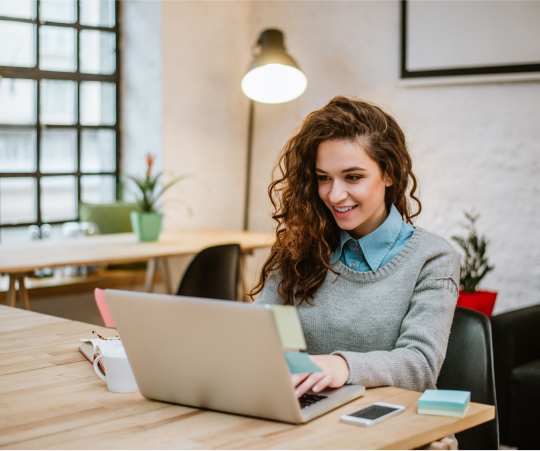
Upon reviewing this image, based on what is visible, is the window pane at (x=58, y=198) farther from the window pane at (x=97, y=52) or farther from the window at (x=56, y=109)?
the window pane at (x=97, y=52)

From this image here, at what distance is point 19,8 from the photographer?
4.20 m

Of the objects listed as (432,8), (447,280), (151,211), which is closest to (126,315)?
(447,280)

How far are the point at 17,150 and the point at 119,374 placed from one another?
11.2 ft

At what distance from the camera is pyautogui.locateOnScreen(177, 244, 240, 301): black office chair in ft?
8.76

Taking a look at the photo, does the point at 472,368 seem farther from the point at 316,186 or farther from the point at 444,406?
the point at 316,186

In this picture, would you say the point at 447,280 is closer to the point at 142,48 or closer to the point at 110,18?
the point at 142,48

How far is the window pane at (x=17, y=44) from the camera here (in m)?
4.13

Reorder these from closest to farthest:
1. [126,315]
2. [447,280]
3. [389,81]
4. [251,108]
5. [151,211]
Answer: [126,315] < [447,280] < [151,211] < [389,81] < [251,108]

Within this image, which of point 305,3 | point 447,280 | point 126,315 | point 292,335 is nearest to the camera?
point 292,335

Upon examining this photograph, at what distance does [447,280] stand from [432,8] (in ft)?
9.25

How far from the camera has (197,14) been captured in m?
4.52

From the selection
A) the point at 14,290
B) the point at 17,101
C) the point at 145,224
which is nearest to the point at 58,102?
the point at 17,101

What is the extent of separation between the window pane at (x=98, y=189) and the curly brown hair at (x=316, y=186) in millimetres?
3154

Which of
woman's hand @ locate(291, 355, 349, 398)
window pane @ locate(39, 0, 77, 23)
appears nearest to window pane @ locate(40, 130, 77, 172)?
window pane @ locate(39, 0, 77, 23)
